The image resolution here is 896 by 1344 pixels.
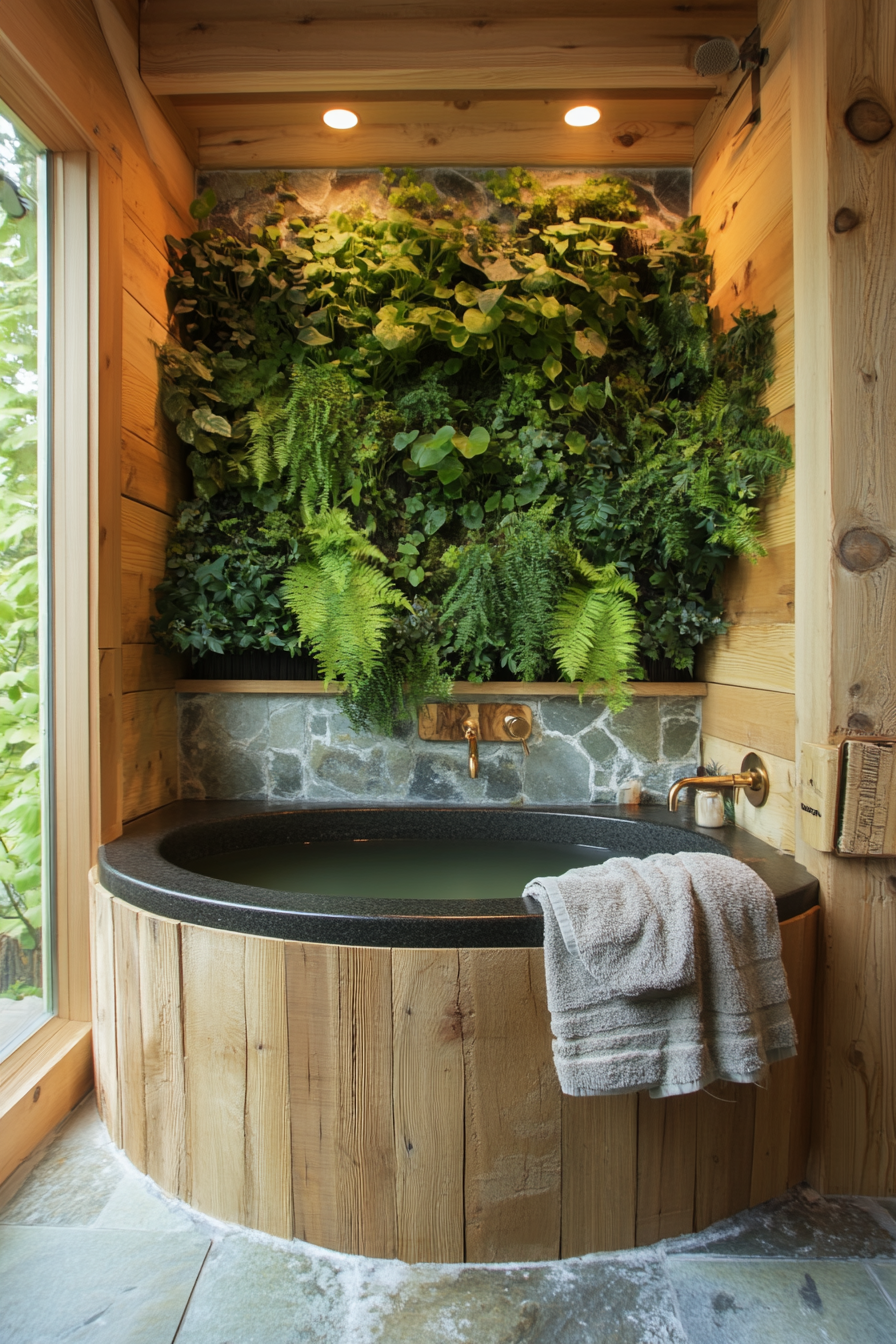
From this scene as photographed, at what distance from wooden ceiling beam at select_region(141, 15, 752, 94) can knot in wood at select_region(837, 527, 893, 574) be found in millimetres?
1531

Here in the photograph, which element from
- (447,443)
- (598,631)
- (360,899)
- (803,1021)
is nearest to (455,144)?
(447,443)

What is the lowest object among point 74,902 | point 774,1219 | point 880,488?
point 774,1219

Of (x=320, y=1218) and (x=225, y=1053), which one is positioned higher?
(x=225, y=1053)

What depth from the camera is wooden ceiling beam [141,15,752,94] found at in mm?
2207

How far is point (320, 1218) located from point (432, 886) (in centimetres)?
82

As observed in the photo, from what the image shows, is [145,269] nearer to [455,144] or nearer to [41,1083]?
[455,144]

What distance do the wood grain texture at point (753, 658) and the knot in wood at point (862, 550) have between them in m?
Result: 0.30

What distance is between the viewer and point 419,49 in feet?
7.25

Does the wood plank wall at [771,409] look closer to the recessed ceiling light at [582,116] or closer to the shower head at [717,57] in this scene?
the shower head at [717,57]

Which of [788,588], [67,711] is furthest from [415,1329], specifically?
[788,588]

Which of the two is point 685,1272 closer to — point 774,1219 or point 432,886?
point 774,1219

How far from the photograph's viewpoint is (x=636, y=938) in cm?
137

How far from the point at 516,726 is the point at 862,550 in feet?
3.75

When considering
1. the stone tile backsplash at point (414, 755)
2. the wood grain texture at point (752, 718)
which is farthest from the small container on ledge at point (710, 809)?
the stone tile backsplash at point (414, 755)
